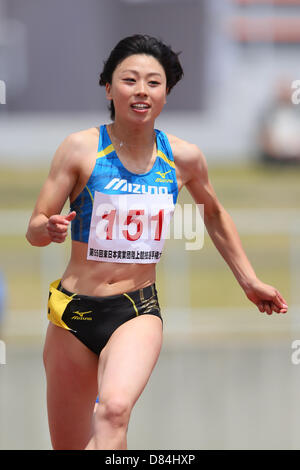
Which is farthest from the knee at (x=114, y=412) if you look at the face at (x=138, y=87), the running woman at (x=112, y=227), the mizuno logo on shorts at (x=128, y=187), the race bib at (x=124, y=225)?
the face at (x=138, y=87)

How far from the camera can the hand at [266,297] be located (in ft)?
15.1

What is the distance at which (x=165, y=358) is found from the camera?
10.7 meters

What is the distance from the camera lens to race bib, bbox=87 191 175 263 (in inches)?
169

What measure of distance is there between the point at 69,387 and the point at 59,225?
926 mm

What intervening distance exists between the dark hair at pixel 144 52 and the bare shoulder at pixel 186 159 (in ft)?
0.97

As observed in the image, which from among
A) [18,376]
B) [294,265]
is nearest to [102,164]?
[18,376]

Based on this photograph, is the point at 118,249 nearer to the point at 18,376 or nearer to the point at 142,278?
the point at 142,278

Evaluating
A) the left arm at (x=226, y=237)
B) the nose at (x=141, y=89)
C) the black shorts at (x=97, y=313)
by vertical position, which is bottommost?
the black shorts at (x=97, y=313)

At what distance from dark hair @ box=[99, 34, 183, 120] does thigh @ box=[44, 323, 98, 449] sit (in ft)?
4.30

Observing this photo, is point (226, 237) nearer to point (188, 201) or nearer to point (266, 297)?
point (266, 297)

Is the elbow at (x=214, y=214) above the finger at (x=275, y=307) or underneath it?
above

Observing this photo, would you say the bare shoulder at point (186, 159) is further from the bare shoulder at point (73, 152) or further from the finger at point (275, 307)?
the finger at point (275, 307)

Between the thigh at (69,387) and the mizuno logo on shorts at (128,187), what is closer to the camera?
the mizuno logo on shorts at (128,187)

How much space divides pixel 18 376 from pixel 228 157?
18671 mm
